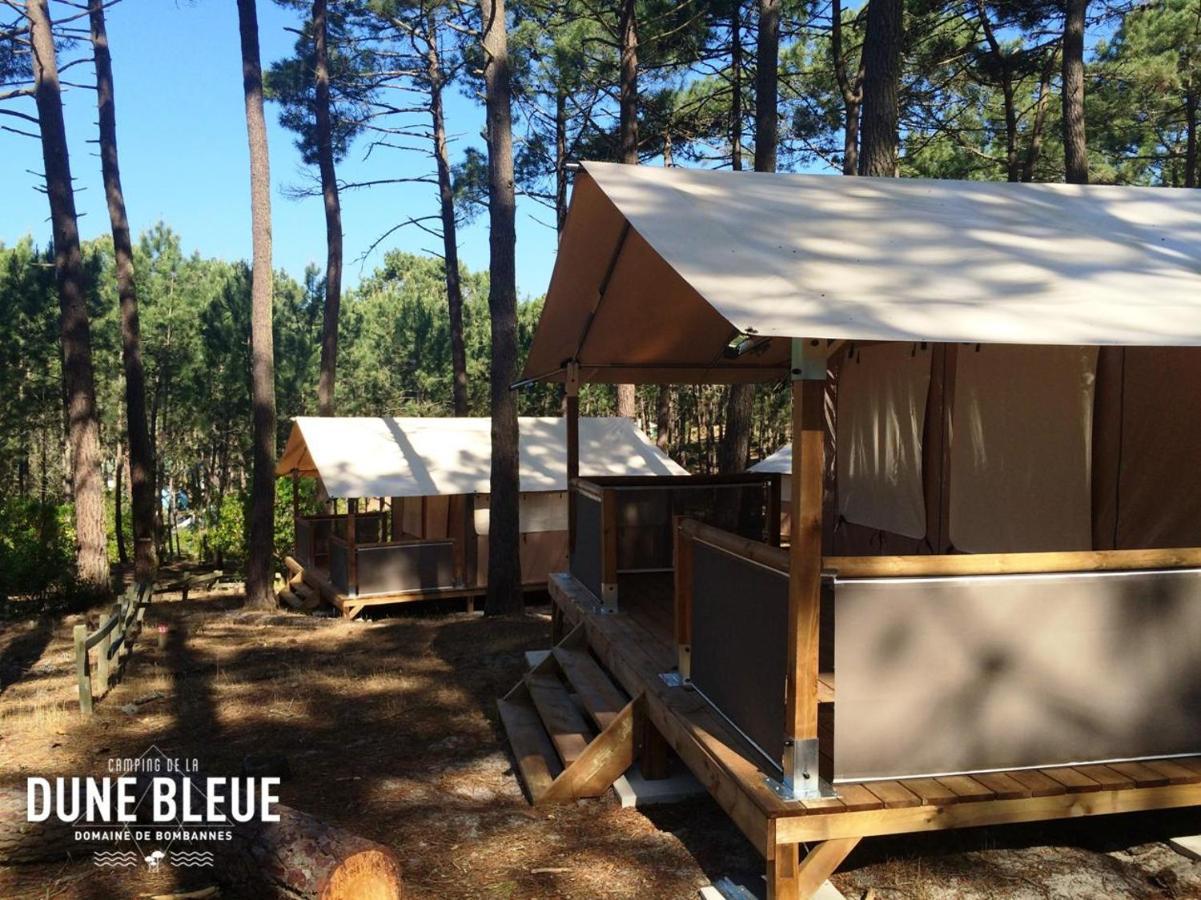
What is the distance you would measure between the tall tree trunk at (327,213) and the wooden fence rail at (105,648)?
827 centimetres

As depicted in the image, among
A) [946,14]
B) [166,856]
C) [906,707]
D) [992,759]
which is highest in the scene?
[946,14]

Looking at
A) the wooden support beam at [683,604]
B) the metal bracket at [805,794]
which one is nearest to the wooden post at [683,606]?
the wooden support beam at [683,604]

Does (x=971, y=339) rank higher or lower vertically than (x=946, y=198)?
lower

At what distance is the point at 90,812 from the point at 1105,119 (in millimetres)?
18205

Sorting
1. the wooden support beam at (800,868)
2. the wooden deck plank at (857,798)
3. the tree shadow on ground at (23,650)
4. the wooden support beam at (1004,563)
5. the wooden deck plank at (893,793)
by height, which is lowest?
the tree shadow on ground at (23,650)

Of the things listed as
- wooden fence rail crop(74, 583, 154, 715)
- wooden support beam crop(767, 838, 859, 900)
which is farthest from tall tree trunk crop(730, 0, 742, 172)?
wooden support beam crop(767, 838, 859, 900)

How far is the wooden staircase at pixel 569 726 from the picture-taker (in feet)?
15.1

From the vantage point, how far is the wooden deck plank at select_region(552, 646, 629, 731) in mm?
5044

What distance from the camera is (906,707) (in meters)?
3.15

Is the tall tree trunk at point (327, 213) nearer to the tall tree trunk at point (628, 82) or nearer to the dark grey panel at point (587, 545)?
the tall tree trunk at point (628, 82)

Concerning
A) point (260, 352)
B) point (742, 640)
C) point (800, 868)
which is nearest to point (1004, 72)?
point (260, 352)

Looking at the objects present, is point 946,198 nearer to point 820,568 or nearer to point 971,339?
point 971,339

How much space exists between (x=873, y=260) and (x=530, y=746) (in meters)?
3.39

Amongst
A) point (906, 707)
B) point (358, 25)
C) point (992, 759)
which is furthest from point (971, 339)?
point (358, 25)
